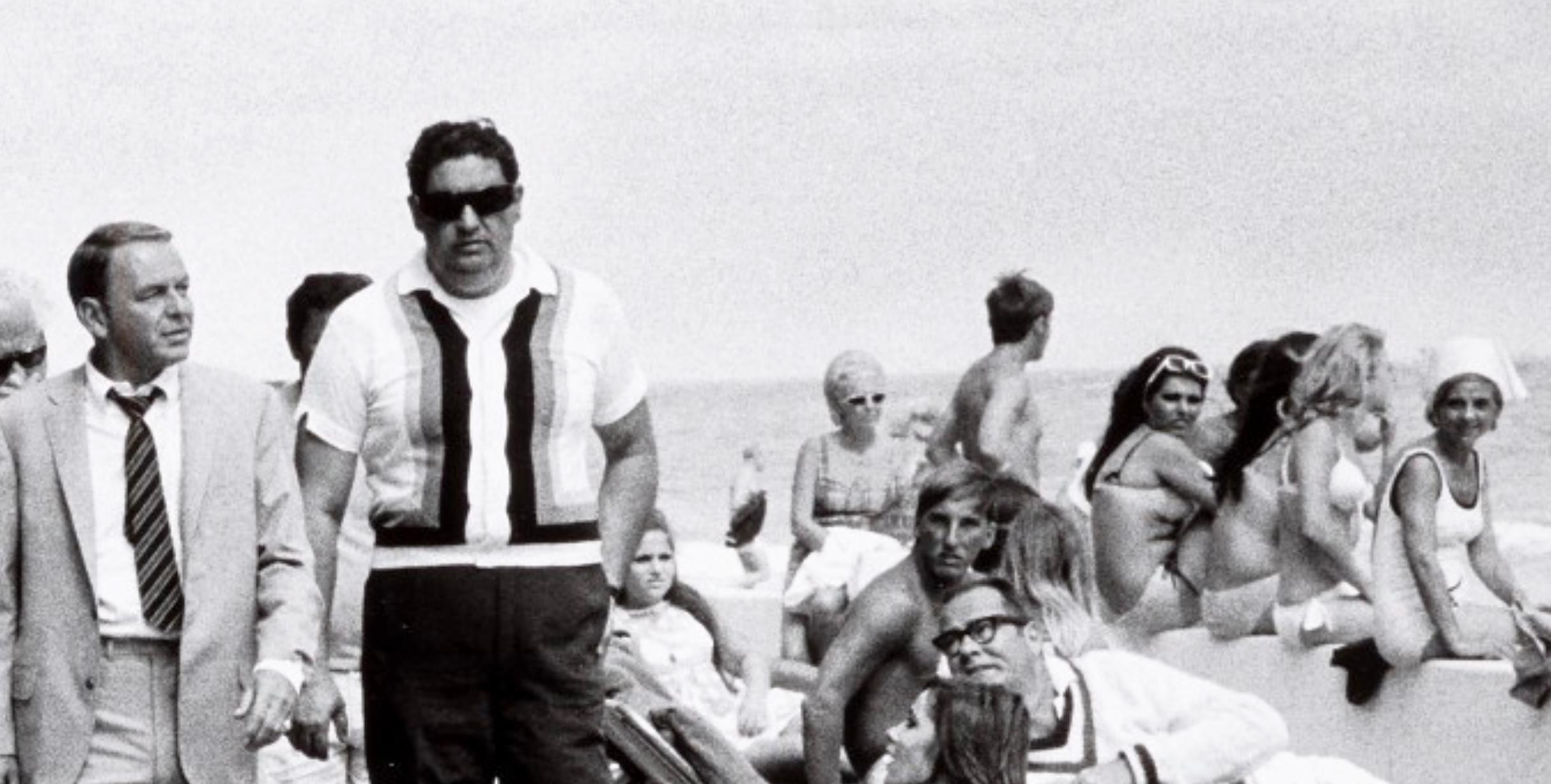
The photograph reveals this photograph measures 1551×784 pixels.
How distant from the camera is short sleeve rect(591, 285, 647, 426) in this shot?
495 cm

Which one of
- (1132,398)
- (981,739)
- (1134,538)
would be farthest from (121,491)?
(1132,398)

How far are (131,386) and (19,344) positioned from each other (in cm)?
177

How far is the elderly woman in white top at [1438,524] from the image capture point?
7797 millimetres

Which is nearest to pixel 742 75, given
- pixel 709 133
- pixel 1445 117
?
pixel 709 133

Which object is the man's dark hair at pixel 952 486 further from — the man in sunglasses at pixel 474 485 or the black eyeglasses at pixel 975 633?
the man in sunglasses at pixel 474 485

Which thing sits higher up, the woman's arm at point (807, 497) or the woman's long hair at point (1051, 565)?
the woman's long hair at point (1051, 565)

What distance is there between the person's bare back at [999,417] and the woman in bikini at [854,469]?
154mm

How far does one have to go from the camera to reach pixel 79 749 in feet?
15.5

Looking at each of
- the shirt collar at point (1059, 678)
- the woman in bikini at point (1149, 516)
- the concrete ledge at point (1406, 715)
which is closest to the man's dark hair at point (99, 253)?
the shirt collar at point (1059, 678)

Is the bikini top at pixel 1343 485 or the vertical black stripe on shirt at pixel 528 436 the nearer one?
the vertical black stripe on shirt at pixel 528 436

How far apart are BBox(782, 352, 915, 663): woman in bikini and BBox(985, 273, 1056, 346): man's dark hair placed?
309mm

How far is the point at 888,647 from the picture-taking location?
6098 mm

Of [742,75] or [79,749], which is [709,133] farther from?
[79,749]

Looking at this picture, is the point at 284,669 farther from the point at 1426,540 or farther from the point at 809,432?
the point at 809,432
